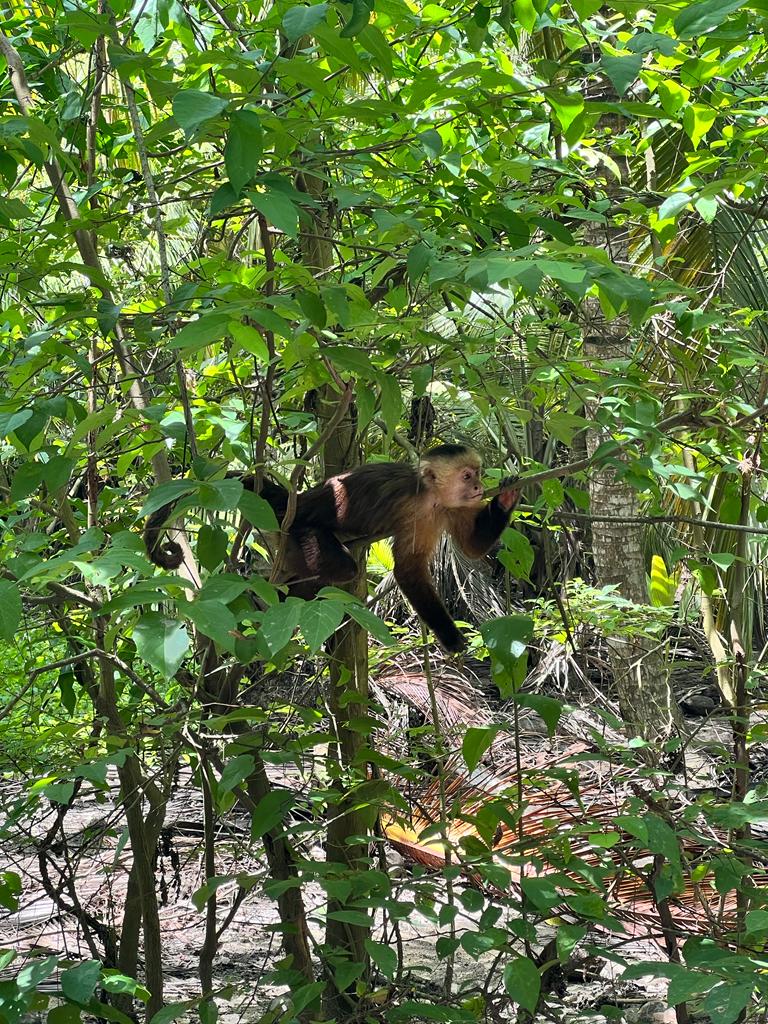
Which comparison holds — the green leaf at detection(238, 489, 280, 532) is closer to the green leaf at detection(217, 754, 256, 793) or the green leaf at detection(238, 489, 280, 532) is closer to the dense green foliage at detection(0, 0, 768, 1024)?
the dense green foliage at detection(0, 0, 768, 1024)

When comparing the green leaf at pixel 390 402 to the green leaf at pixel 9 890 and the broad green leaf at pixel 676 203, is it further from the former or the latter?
the green leaf at pixel 9 890

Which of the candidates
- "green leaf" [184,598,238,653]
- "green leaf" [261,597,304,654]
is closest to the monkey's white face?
"green leaf" [261,597,304,654]

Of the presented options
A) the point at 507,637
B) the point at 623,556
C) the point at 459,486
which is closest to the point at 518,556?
the point at 459,486

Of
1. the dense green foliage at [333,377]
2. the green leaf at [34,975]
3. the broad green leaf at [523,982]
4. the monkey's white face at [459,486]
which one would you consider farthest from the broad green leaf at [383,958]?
the monkey's white face at [459,486]

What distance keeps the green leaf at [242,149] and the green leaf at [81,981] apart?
1.43 m

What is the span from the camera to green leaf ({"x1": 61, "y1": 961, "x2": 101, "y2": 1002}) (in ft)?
6.01

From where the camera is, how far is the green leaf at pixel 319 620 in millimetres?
1274

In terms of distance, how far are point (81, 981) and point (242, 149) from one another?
149 cm

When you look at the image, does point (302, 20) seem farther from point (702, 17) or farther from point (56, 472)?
point (56, 472)

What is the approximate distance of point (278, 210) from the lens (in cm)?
149

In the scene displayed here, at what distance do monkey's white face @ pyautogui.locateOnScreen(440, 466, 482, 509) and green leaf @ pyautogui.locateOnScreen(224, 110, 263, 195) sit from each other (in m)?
2.35

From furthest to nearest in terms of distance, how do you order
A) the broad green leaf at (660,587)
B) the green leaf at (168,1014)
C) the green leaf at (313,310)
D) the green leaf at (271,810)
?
the broad green leaf at (660,587)
the green leaf at (271,810)
the green leaf at (168,1014)
the green leaf at (313,310)

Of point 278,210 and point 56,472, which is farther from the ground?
point 278,210

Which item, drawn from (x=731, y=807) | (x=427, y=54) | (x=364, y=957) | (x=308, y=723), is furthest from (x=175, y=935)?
(x=427, y=54)
